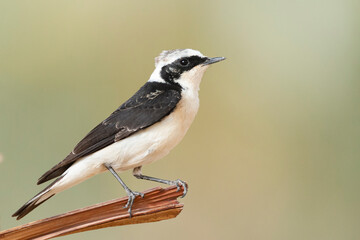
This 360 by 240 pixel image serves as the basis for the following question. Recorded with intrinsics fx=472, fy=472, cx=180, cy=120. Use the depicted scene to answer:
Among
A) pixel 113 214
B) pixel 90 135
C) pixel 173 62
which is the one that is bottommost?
pixel 113 214

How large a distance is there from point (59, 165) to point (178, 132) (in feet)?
1.98

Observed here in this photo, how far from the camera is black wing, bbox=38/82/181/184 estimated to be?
2.33 metres

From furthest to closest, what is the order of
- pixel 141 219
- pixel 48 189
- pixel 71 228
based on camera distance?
pixel 48 189 → pixel 141 219 → pixel 71 228

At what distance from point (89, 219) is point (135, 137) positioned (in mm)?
676

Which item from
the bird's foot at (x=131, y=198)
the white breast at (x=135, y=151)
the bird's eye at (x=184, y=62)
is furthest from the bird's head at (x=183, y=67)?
the bird's foot at (x=131, y=198)

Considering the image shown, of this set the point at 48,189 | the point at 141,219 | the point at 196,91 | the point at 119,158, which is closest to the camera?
the point at 141,219

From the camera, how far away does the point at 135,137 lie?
2377mm

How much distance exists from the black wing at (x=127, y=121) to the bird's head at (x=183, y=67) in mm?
81

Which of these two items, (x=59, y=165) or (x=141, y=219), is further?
(x=59, y=165)

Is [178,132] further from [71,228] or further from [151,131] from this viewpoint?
[71,228]

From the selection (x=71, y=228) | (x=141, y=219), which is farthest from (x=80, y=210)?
(x=141, y=219)

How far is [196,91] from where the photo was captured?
8.65 feet

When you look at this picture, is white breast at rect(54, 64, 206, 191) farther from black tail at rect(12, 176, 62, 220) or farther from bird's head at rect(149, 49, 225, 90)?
bird's head at rect(149, 49, 225, 90)

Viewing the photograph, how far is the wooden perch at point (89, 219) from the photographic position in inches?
68.8
